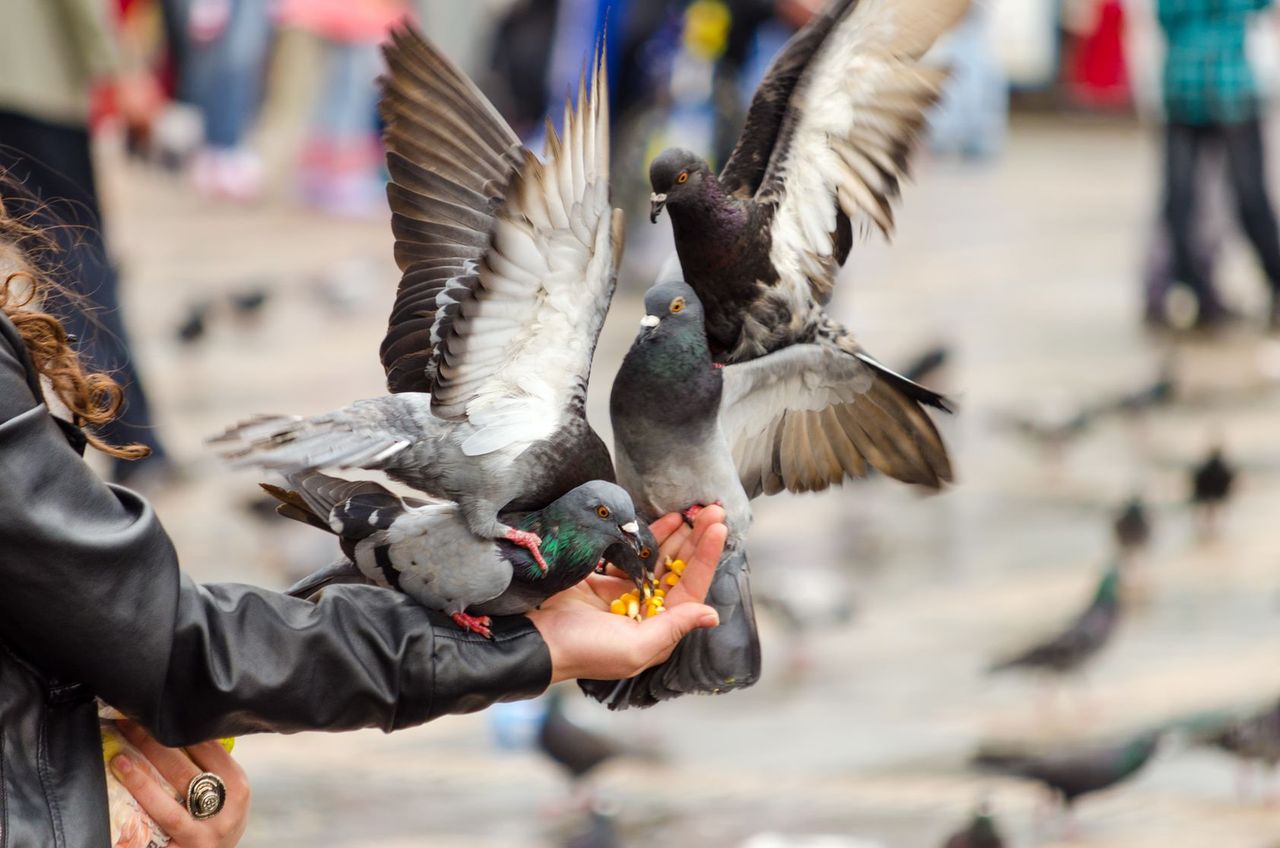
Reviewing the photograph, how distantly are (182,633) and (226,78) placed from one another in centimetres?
1223

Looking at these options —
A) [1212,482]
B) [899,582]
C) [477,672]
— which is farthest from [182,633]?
[1212,482]

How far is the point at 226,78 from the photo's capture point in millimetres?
13578

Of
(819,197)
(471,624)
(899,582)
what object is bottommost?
(899,582)

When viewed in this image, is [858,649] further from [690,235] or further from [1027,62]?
[1027,62]

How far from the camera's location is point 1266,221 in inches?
367

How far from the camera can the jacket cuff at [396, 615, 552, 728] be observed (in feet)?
7.27

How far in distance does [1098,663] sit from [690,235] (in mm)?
3333

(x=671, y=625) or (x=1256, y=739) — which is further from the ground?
(x=671, y=625)

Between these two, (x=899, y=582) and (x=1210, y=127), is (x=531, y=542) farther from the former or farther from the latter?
(x=1210, y=127)

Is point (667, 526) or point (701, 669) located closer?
point (701, 669)

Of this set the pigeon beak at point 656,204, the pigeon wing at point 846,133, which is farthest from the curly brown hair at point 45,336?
the pigeon wing at point 846,133

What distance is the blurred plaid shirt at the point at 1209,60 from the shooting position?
890 cm

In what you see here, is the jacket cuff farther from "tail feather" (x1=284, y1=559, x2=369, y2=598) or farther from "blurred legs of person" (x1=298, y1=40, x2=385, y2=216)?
"blurred legs of person" (x1=298, y1=40, x2=385, y2=216)

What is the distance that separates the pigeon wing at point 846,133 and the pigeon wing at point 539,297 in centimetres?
65
